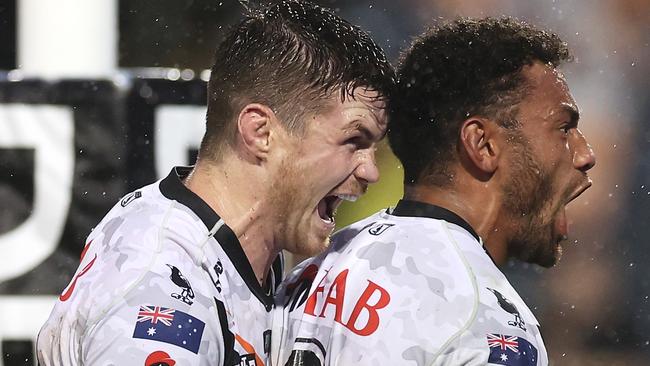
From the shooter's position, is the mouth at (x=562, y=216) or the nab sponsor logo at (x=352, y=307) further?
the mouth at (x=562, y=216)

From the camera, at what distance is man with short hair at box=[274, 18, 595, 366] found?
2.58 meters

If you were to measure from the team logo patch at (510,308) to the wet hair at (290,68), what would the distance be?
0.62 meters

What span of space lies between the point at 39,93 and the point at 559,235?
6.99 ft

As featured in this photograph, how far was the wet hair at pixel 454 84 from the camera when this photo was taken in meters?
2.87

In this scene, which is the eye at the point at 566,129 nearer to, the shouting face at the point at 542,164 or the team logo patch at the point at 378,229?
the shouting face at the point at 542,164

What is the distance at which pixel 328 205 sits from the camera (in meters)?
3.03

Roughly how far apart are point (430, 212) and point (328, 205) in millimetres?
342

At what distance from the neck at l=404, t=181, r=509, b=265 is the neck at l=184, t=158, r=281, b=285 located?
381 millimetres

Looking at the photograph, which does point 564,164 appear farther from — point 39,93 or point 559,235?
point 39,93

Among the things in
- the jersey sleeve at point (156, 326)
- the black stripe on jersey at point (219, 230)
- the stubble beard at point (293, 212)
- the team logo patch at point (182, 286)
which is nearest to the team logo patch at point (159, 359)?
the jersey sleeve at point (156, 326)

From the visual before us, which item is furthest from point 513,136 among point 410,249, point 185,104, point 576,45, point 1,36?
point 576,45

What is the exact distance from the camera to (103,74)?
4.31 meters

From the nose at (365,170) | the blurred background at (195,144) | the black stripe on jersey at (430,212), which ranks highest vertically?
the nose at (365,170)

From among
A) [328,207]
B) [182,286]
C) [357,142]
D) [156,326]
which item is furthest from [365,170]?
[156,326]
